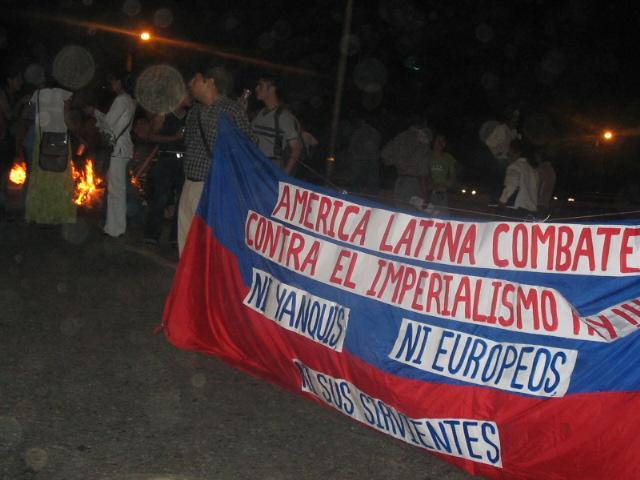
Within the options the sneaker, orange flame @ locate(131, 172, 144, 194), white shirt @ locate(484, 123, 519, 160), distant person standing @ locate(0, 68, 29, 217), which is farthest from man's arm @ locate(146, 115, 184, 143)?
white shirt @ locate(484, 123, 519, 160)

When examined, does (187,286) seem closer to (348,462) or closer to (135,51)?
(348,462)

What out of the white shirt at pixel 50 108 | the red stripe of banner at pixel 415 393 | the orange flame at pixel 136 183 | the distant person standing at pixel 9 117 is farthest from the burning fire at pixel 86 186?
the red stripe of banner at pixel 415 393

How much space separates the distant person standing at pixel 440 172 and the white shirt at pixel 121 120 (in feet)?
13.9

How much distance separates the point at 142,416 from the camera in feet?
13.0

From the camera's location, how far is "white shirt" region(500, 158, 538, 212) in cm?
923

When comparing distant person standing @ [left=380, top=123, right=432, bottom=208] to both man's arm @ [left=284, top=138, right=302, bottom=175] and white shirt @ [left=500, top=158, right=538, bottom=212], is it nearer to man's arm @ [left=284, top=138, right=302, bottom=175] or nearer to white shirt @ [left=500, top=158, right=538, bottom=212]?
white shirt @ [left=500, top=158, right=538, bottom=212]

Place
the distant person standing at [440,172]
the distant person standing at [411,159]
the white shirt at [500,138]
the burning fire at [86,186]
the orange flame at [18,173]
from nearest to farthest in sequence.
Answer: the distant person standing at [411,159] → the orange flame at [18,173] → the distant person standing at [440,172] → the white shirt at [500,138] → the burning fire at [86,186]

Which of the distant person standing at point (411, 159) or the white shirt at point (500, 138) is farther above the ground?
the white shirt at point (500, 138)

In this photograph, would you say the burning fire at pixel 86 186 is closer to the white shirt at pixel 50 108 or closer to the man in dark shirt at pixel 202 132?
the white shirt at pixel 50 108

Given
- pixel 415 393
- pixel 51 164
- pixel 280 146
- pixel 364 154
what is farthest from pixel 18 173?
pixel 415 393

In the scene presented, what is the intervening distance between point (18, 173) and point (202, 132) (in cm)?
495

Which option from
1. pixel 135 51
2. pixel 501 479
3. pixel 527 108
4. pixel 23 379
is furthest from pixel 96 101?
pixel 135 51

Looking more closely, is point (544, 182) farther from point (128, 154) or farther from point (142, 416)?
point (142, 416)

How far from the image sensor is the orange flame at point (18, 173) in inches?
402
